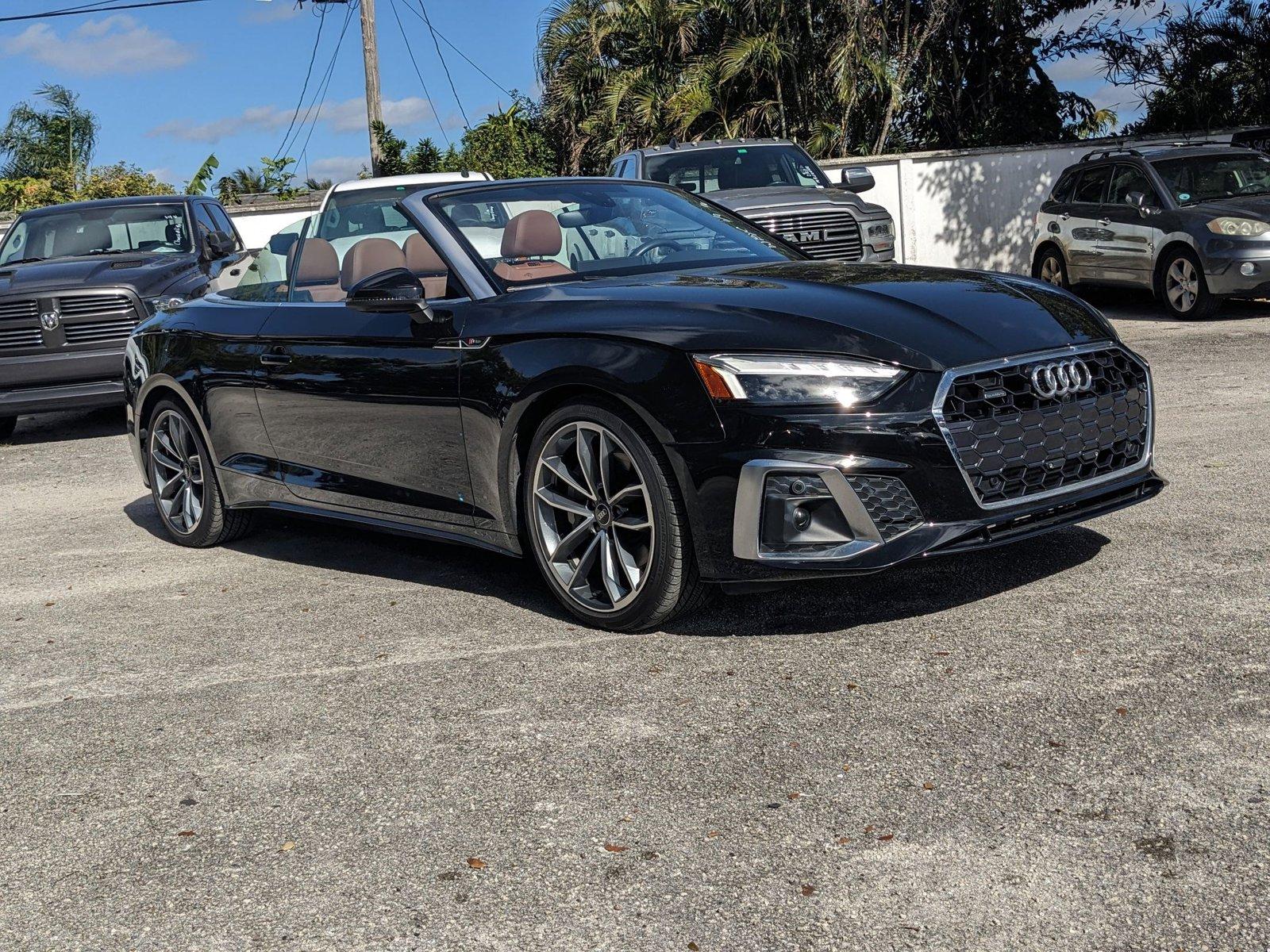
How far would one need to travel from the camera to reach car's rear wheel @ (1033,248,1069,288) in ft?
54.6

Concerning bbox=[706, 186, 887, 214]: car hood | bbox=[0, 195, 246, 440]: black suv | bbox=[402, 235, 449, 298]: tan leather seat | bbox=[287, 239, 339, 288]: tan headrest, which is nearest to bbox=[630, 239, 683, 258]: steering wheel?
bbox=[402, 235, 449, 298]: tan leather seat

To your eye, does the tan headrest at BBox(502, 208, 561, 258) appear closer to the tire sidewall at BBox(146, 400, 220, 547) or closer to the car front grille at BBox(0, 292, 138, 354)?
the tire sidewall at BBox(146, 400, 220, 547)

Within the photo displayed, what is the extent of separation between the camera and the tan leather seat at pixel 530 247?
18.0ft

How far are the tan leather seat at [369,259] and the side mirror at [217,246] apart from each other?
6928 millimetres

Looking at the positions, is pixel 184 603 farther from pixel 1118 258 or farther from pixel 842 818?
pixel 1118 258

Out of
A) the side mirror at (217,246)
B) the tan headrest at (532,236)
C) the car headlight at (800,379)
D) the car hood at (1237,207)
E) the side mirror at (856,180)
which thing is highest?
the side mirror at (856,180)

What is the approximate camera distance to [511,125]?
92.3ft

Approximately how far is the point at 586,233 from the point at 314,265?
1348mm

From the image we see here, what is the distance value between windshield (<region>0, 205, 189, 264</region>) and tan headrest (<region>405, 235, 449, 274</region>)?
25.1ft

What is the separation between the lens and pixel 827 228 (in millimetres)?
13609

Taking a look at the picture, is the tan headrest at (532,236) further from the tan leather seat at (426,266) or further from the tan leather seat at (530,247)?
the tan leather seat at (426,266)

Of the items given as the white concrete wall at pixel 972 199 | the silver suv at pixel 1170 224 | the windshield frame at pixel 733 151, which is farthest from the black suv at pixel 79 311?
the white concrete wall at pixel 972 199

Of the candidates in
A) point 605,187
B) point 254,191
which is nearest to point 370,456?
point 605,187

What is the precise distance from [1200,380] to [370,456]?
6.65 metres
